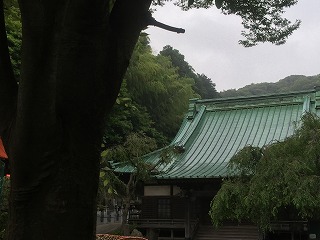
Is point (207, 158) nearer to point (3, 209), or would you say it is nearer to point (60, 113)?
point (3, 209)

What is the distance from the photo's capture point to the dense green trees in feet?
7.01

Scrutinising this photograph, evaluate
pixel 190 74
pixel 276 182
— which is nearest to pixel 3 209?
pixel 276 182

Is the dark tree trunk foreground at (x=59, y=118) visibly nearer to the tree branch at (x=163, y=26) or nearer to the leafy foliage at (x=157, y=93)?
the tree branch at (x=163, y=26)

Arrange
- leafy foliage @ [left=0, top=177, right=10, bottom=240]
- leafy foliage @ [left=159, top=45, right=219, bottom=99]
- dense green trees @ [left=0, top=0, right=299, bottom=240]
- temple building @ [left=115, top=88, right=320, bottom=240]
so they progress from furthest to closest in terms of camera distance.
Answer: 1. leafy foliage @ [left=159, top=45, right=219, bottom=99]
2. temple building @ [left=115, top=88, right=320, bottom=240]
3. leafy foliage @ [left=0, top=177, right=10, bottom=240]
4. dense green trees @ [left=0, top=0, right=299, bottom=240]

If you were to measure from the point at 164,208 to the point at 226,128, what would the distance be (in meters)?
4.55

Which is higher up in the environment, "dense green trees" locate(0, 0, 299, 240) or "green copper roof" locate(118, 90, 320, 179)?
"green copper roof" locate(118, 90, 320, 179)

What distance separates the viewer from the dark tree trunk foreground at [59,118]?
2.15m

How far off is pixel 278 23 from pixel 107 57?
2531 millimetres

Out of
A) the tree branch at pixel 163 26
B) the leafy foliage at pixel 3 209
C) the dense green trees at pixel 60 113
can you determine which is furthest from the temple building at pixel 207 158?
the dense green trees at pixel 60 113

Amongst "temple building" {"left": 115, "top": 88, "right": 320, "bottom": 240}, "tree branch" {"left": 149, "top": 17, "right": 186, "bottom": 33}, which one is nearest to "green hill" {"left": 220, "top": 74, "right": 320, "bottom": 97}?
"temple building" {"left": 115, "top": 88, "right": 320, "bottom": 240}

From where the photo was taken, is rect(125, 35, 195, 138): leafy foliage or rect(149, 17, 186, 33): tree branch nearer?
rect(149, 17, 186, 33): tree branch

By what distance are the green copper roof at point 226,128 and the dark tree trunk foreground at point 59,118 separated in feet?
41.4

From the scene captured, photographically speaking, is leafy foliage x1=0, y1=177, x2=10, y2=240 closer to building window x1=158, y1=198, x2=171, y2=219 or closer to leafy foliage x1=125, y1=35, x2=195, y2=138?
building window x1=158, y1=198, x2=171, y2=219

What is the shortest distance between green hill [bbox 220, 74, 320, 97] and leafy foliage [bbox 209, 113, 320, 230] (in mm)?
68368
